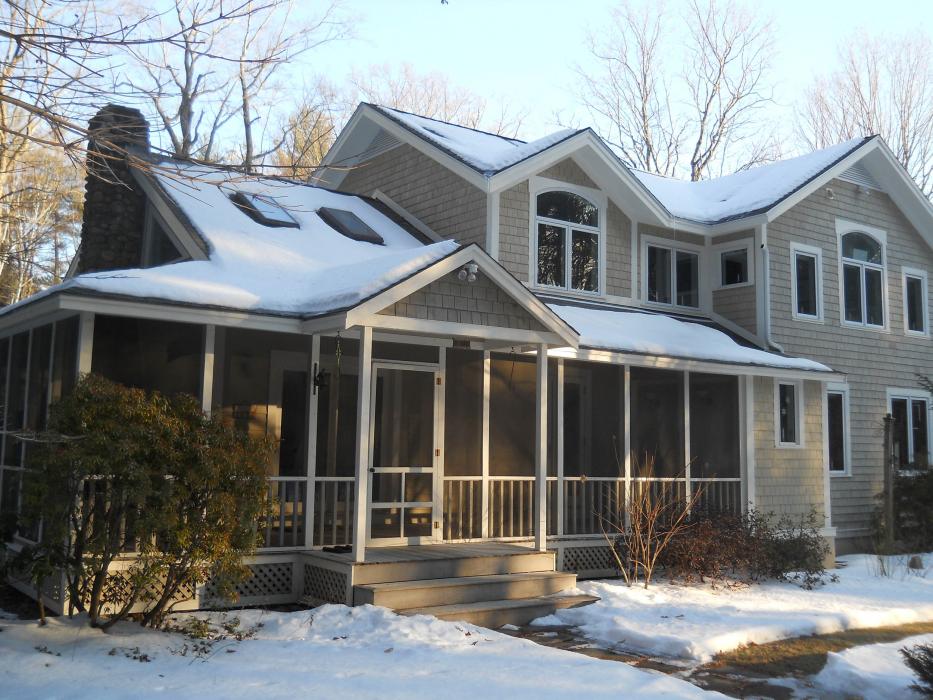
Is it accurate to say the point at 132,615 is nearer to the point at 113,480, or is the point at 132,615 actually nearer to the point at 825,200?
the point at 113,480

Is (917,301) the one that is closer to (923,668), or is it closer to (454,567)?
(454,567)

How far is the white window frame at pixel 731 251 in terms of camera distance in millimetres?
15875

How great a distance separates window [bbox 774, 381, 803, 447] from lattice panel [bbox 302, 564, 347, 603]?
844 centimetres

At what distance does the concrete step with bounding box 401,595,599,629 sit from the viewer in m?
9.14

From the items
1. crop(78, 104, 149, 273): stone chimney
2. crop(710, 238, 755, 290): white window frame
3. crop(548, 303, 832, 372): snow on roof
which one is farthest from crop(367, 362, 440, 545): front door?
crop(710, 238, 755, 290): white window frame

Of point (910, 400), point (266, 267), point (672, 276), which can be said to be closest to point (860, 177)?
point (910, 400)

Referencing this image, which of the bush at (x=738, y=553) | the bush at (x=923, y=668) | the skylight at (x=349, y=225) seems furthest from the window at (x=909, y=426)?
the bush at (x=923, y=668)

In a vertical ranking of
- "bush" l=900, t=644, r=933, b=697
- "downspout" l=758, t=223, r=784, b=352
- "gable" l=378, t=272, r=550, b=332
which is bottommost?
"bush" l=900, t=644, r=933, b=697

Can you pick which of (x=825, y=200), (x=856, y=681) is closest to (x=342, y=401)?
(x=856, y=681)

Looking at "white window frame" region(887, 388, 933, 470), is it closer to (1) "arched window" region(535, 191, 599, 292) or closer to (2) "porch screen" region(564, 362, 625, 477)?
(2) "porch screen" region(564, 362, 625, 477)

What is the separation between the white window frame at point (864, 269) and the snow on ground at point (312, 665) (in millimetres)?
11440

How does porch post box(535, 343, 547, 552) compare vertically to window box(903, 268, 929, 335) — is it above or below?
below

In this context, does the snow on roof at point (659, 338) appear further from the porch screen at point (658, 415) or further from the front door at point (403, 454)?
the front door at point (403, 454)

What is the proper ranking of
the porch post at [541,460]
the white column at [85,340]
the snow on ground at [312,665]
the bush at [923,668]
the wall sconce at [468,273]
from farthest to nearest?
the porch post at [541,460]
the wall sconce at [468,273]
the white column at [85,340]
the snow on ground at [312,665]
the bush at [923,668]
